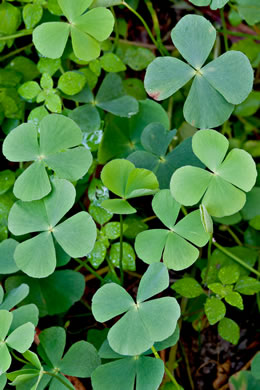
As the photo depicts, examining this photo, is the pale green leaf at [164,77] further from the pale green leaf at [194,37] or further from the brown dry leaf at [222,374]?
the brown dry leaf at [222,374]

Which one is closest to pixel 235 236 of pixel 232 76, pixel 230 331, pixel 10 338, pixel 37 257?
pixel 230 331

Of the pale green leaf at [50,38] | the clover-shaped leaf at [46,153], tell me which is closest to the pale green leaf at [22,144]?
the clover-shaped leaf at [46,153]

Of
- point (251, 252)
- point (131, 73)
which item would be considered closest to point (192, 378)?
point (251, 252)

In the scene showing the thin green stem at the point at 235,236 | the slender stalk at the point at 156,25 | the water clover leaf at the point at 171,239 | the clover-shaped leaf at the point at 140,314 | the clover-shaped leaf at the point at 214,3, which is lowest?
the thin green stem at the point at 235,236

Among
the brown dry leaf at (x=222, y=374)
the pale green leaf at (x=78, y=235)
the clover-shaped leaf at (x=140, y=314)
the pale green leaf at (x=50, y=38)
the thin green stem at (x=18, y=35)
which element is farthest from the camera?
the brown dry leaf at (x=222, y=374)

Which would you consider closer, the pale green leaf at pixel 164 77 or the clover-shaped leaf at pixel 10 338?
the clover-shaped leaf at pixel 10 338

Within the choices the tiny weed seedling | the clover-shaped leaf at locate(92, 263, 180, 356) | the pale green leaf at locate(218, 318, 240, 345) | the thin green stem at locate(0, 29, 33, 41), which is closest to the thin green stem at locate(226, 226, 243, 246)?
the tiny weed seedling

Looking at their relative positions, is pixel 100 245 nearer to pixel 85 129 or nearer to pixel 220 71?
pixel 85 129
